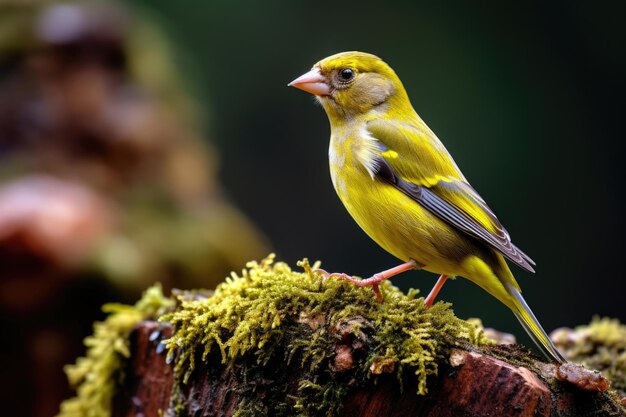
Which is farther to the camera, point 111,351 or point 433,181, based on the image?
point 111,351

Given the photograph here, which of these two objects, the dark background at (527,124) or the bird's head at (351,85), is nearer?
the bird's head at (351,85)

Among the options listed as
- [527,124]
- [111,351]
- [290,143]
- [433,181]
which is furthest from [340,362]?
[290,143]

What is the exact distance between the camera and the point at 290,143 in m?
12.2

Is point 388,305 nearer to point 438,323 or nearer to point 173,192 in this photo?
point 438,323

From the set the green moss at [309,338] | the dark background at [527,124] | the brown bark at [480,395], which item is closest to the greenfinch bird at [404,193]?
the green moss at [309,338]

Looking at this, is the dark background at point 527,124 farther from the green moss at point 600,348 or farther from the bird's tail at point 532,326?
the bird's tail at point 532,326

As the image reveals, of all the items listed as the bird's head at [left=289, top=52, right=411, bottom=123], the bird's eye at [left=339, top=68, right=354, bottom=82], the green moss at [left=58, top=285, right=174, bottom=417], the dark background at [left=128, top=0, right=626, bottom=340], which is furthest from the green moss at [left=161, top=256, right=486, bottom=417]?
the dark background at [left=128, top=0, right=626, bottom=340]

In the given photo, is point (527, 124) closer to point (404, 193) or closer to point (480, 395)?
point (404, 193)

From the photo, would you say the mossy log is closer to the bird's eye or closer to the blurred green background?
the bird's eye

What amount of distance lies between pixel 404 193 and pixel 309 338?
957 millimetres

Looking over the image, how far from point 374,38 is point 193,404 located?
893 centimetres

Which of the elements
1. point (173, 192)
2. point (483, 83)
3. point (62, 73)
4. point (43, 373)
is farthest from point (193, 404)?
point (483, 83)

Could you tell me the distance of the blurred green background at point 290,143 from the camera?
6488 millimetres

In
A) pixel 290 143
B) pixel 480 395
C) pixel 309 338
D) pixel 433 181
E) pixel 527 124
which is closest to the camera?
pixel 480 395
